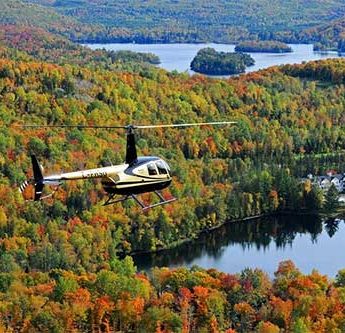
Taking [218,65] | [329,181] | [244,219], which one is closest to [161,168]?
[244,219]

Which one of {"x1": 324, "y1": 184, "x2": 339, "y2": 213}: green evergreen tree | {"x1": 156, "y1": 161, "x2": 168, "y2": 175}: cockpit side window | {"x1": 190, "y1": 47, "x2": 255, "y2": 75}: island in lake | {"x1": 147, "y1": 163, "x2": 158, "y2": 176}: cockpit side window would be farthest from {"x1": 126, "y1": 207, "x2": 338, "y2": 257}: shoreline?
{"x1": 190, "y1": 47, "x2": 255, "y2": 75}: island in lake

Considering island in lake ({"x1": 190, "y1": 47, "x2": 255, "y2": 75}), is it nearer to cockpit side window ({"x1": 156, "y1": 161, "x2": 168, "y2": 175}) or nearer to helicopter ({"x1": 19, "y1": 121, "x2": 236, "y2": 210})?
cockpit side window ({"x1": 156, "y1": 161, "x2": 168, "y2": 175})

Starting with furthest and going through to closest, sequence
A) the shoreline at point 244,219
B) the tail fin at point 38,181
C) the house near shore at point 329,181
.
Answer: the house near shore at point 329,181
the shoreline at point 244,219
the tail fin at point 38,181

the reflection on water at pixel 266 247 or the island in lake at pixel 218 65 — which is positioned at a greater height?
the island in lake at pixel 218 65

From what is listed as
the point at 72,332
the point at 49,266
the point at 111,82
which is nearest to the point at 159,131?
the point at 111,82

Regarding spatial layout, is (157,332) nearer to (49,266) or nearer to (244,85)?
(49,266)

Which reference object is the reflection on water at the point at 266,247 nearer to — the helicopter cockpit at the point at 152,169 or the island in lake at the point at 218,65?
the helicopter cockpit at the point at 152,169

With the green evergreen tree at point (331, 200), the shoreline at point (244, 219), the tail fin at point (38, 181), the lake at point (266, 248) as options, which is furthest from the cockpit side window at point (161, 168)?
the green evergreen tree at point (331, 200)
